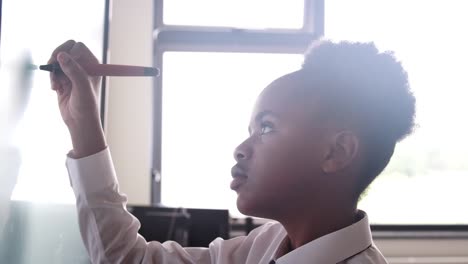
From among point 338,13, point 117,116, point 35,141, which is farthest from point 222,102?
point 35,141

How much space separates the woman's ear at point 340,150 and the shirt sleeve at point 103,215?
0.39 metres

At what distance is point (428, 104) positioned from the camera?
2373 millimetres

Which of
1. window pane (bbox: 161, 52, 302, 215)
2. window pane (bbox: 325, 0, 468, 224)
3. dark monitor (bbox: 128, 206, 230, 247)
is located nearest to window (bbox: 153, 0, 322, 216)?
window pane (bbox: 161, 52, 302, 215)

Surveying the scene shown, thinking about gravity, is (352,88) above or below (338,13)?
below

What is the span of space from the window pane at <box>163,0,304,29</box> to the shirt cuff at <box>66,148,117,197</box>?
1.53 metres

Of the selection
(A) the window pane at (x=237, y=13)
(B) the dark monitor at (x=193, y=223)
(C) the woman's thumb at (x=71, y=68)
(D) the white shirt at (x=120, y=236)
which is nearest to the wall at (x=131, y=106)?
(A) the window pane at (x=237, y=13)

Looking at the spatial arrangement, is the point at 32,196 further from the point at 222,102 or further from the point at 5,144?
the point at 222,102

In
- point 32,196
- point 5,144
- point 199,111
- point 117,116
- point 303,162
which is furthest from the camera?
point 199,111

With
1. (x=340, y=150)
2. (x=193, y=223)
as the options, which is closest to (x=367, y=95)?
(x=340, y=150)

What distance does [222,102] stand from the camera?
2.26m

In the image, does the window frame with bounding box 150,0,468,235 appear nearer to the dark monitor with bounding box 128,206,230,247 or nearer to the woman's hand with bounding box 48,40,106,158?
the dark monitor with bounding box 128,206,230,247

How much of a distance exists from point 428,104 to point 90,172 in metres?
2.05

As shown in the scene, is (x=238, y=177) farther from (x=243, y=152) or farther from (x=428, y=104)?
(x=428, y=104)

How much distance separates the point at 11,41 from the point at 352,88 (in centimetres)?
55
